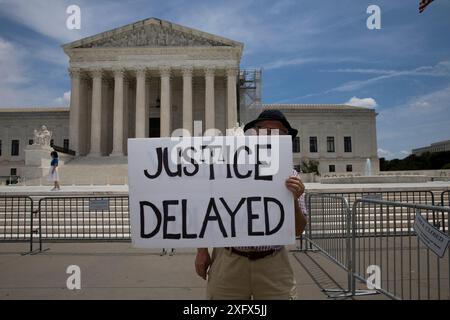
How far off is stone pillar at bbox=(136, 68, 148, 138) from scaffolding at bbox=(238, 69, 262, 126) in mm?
13179

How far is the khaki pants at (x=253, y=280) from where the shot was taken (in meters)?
2.67

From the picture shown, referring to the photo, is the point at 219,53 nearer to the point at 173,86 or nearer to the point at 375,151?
the point at 173,86

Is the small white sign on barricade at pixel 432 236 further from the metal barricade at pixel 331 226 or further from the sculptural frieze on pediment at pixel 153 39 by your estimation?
the sculptural frieze on pediment at pixel 153 39

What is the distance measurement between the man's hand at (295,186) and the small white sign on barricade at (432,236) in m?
1.51

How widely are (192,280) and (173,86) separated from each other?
44779mm

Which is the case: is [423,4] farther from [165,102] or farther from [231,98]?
[165,102]

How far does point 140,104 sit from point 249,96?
1677 centimetres

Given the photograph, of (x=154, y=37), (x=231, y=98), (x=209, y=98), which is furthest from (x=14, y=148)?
(x=231, y=98)

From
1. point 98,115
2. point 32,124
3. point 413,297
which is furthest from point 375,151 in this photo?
point 413,297

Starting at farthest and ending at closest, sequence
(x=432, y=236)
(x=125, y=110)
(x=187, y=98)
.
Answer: (x=125, y=110) < (x=187, y=98) < (x=432, y=236)

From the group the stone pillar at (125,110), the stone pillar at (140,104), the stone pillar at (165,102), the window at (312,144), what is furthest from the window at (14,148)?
the window at (312,144)

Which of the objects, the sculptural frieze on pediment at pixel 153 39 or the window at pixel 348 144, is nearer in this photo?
the sculptural frieze on pediment at pixel 153 39

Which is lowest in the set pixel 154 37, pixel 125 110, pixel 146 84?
pixel 125 110

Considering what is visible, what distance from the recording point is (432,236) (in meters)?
3.40
